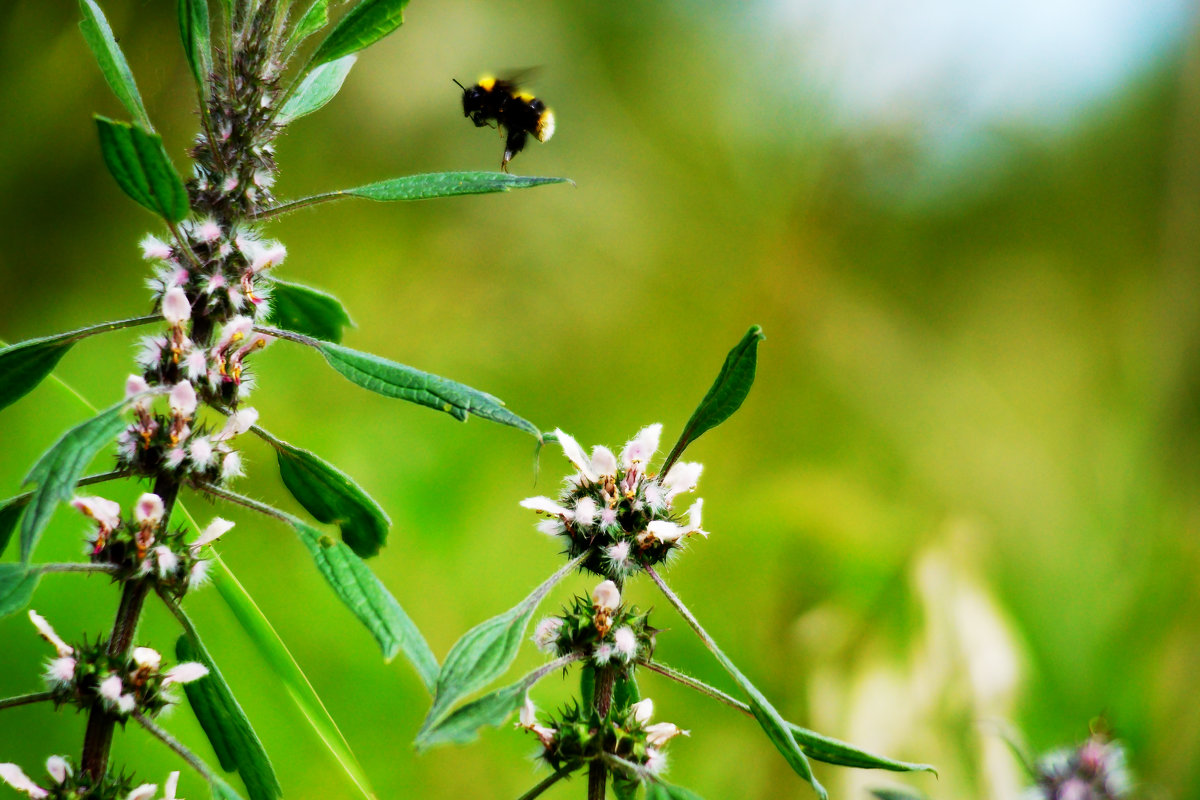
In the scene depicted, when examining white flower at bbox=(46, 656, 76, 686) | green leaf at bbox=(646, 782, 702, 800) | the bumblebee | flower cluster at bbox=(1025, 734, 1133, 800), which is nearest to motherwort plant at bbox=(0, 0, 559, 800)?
white flower at bbox=(46, 656, 76, 686)

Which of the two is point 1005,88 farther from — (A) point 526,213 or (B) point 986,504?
(A) point 526,213

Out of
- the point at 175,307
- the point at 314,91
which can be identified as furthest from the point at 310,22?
the point at 175,307

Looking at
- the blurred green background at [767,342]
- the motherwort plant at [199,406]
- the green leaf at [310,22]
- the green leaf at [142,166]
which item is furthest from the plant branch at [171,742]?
the blurred green background at [767,342]

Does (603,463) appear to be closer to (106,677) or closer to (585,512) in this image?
(585,512)

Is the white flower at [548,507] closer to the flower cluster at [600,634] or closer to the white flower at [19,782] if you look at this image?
the flower cluster at [600,634]

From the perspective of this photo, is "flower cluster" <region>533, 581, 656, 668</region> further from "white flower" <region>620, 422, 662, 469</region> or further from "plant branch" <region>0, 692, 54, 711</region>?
"plant branch" <region>0, 692, 54, 711</region>

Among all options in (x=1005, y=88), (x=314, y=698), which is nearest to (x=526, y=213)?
(x=1005, y=88)
